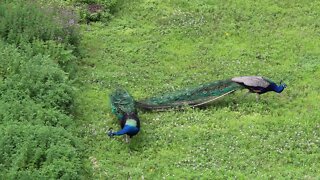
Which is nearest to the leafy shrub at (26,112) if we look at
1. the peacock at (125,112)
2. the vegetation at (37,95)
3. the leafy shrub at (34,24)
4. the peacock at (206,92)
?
the vegetation at (37,95)

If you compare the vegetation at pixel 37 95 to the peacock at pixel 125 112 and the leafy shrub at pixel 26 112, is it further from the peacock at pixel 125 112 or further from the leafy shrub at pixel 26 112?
the peacock at pixel 125 112

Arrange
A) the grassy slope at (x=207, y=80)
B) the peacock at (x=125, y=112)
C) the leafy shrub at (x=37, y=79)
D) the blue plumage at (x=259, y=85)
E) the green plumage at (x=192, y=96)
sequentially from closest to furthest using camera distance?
the grassy slope at (x=207, y=80), the peacock at (x=125, y=112), the leafy shrub at (x=37, y=79), the green plumage at (x=192, y=96), the blue plumage at (x=259, y=85)

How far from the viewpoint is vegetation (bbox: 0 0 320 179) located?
402 inches

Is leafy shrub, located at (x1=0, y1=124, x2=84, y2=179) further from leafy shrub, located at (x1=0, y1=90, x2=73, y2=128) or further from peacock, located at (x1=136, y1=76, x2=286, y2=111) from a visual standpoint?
peacock, located at (x1=136, y1=76, x2=286, y2=111)

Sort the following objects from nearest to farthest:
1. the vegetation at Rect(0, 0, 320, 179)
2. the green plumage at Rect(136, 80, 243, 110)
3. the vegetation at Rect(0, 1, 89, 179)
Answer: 1. the vegetation at Rect(0, 1, 89, 179)
2. the vegetation at Rect(0, 0, 320, 179)
3. the green plumage at Rect(136, 80, 243, 110)

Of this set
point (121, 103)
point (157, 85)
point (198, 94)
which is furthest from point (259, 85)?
point (121, 103)

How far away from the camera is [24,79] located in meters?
11.3

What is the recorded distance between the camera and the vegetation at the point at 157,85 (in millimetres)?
10203

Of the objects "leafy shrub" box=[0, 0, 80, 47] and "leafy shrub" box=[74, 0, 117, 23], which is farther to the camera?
"leafy shrub" box=[74, 0, 117, 23]

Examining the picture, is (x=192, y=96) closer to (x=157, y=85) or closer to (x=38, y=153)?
(x=157, y=85)

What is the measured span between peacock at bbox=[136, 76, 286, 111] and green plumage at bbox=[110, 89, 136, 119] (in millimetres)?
389

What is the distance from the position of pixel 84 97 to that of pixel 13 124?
110 inches

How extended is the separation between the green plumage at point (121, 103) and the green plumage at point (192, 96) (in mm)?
389

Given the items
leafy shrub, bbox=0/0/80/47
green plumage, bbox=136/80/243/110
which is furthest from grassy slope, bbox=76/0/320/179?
leafy shrub, bbox=0/0/80/47
